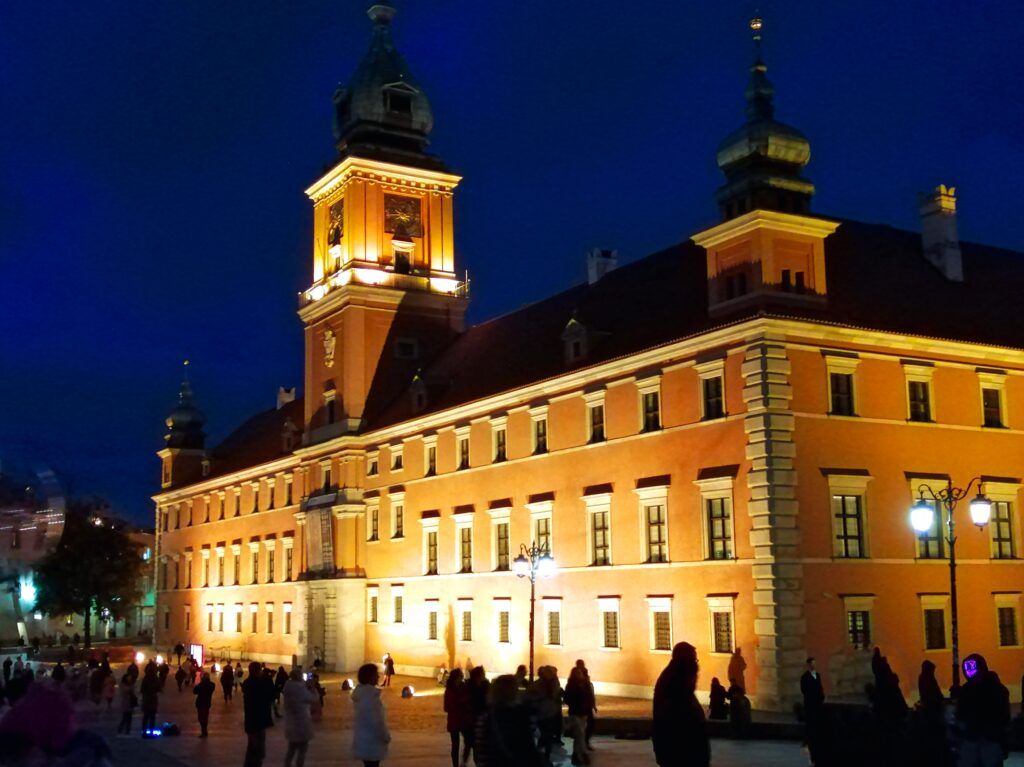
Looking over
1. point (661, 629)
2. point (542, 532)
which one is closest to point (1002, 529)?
point (661, 629)

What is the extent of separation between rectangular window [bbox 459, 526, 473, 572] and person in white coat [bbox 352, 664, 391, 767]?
102ft

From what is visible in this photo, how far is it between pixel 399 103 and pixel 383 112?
1.24 meters

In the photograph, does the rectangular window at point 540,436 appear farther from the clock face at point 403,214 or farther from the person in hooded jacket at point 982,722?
the person in hooded jacket at point 982,722

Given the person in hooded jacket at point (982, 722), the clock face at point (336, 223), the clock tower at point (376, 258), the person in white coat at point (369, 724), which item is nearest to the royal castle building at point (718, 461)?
the clock tower at point (376, 258)

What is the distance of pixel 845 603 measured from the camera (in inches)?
1214

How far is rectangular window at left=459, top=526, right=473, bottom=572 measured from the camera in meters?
43.9

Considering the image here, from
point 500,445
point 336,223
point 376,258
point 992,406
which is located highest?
point 336,223

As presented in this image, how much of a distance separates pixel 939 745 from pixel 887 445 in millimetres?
24407

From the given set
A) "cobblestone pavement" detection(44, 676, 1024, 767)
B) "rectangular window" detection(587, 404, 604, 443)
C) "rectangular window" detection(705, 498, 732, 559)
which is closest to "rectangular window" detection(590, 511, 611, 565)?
"rectangular window" detection(587, 404, 604, 443)

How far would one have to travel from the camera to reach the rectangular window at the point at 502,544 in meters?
41.5

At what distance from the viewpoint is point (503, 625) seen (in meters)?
41.2

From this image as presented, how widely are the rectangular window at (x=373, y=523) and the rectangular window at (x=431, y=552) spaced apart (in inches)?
184

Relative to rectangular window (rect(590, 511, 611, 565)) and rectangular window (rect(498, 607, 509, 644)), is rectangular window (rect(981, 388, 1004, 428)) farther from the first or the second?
rectangular window (rect(498, 607, 509, 644))

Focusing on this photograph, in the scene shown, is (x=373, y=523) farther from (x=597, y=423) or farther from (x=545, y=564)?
(x=545, y=564)
